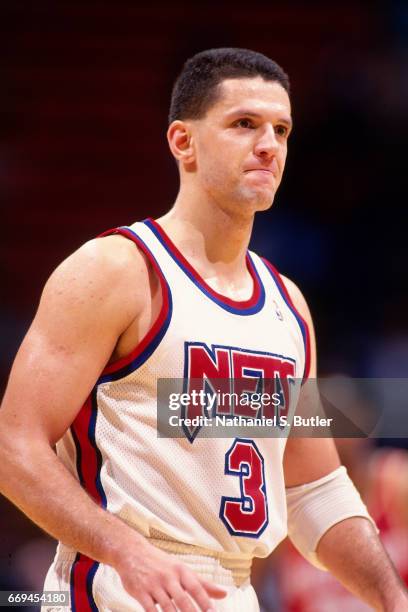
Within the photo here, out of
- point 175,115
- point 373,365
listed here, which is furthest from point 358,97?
point 175,115

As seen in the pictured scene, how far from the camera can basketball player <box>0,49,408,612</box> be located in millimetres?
2764

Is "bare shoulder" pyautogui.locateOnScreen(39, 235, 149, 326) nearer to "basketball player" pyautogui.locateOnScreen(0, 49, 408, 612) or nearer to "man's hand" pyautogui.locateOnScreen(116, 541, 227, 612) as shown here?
"basketball player" pyautogui.locateOnScreen(0, 49, 408, 612)

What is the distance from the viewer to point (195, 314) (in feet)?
10.2

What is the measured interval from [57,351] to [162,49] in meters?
5.30

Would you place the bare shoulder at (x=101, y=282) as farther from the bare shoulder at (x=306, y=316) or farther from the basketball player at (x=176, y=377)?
the bare shoulder at (x=306, y=316)

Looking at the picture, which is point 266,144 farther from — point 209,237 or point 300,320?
point 300,320

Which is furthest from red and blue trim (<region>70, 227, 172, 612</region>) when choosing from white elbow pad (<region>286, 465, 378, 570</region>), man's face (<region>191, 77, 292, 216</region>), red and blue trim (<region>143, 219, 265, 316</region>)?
white elbow pad (<region>286, 465, 378, 570</region>)

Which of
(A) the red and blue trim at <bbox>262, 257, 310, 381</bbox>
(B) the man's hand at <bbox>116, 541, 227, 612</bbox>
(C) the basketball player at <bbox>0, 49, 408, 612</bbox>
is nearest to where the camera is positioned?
(B) the man's hand at <bbox>116, 541, 227, 612</bbox>

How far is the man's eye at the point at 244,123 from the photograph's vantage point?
331cm

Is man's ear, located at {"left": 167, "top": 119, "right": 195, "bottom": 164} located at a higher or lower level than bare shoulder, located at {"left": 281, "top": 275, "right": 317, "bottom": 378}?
higher

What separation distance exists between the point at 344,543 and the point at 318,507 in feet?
0.52

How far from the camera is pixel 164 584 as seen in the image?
2516mm

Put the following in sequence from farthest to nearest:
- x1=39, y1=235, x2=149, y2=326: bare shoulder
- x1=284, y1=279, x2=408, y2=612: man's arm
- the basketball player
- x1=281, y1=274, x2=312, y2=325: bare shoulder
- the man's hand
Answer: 1. x1=281, y1=274, x2=312, y2=325: bare shoulder
2. x1=284, y1=279, x2=408, y2=612: man's arm
3. x1=39, y1=235, x2=149, y2=326: bare shoulder
4. the basketball player
5. the man's hand

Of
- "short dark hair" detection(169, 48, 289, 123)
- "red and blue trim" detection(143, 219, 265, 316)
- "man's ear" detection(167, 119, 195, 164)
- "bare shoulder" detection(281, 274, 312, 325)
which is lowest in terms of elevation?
"bare shoulder" detection(281, 274, 312, 325)
